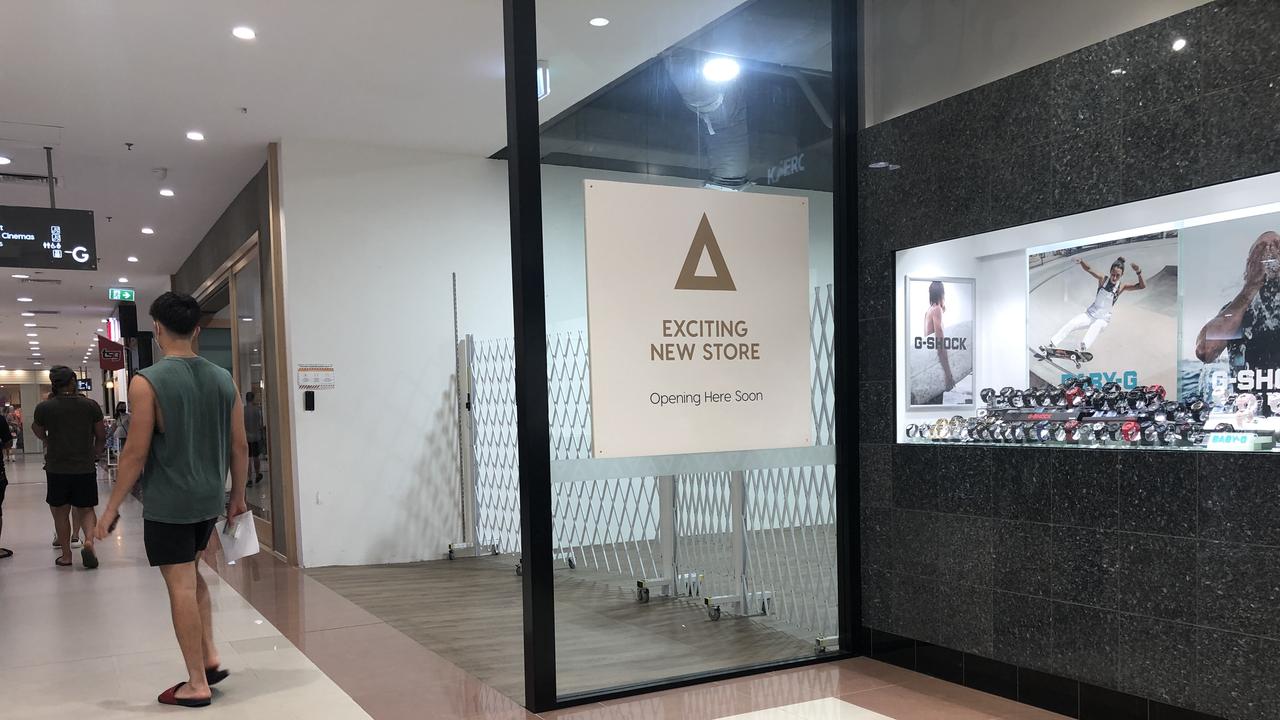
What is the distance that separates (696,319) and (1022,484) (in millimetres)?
1365

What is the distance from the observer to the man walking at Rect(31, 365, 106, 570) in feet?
21.9

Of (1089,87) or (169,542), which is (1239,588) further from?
(169,542)

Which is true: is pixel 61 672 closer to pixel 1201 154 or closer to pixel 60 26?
pixel 60 26

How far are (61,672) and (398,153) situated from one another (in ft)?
14.5

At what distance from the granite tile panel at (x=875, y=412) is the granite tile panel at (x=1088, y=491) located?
2.72ft

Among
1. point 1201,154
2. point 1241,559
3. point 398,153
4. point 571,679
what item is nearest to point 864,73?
point 1201,154

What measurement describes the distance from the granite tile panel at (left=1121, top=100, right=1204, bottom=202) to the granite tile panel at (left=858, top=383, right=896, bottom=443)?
1263 millimetres

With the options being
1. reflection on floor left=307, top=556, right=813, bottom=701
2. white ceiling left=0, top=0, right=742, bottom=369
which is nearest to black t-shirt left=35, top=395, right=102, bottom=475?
white ceiling left=0, top=0, right=742, bottom=369

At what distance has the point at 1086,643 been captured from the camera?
3016mm

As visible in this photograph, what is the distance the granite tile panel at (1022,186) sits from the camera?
3.18 metres

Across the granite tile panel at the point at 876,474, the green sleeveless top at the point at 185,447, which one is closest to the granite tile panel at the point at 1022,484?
the granite tile panel at the point at 876,474

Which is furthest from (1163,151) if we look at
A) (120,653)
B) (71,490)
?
(71,490)

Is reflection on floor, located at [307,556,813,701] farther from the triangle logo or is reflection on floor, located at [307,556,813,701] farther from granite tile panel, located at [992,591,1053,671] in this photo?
the triangle logo

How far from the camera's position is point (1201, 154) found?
272 centimetres
